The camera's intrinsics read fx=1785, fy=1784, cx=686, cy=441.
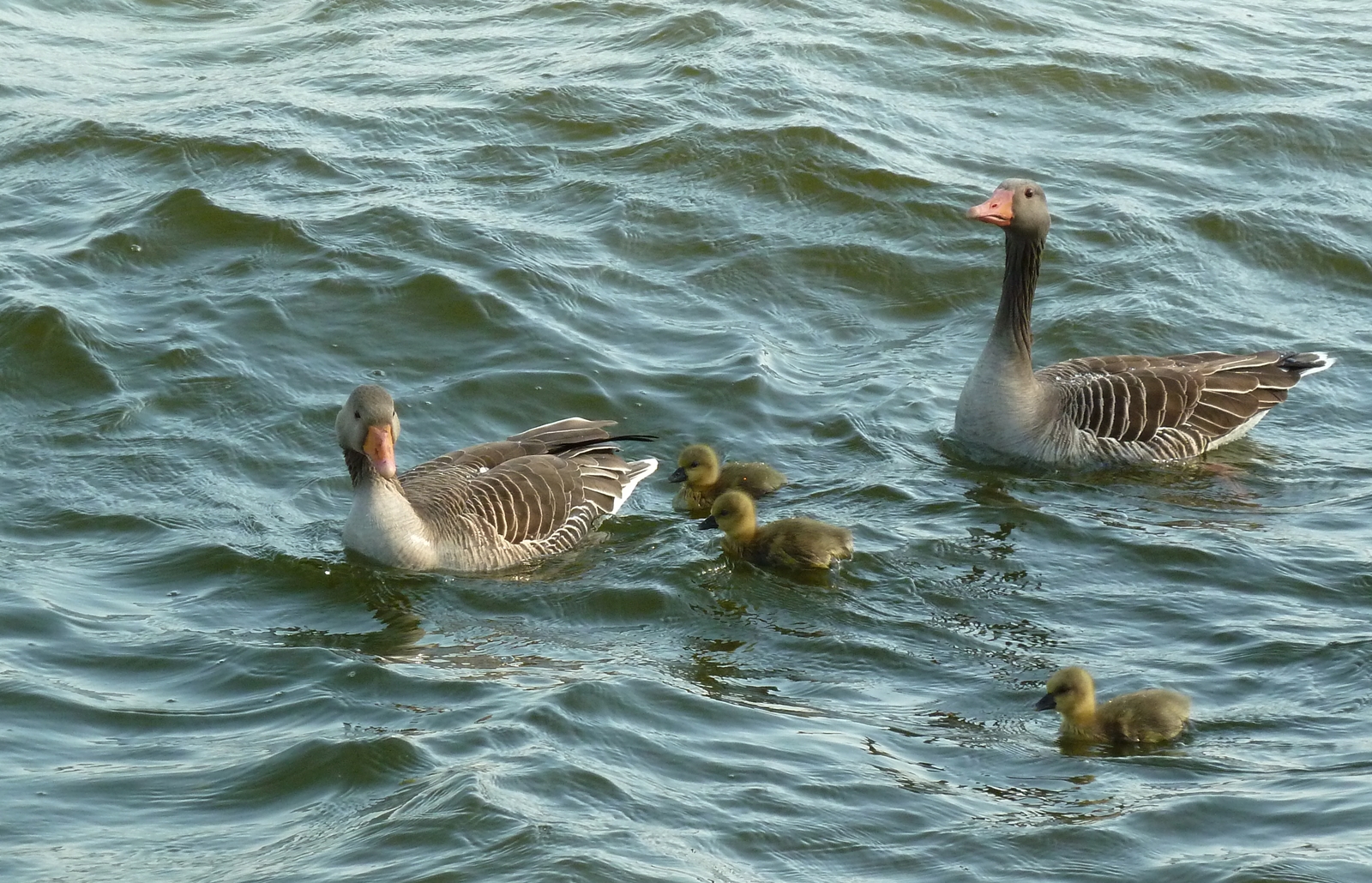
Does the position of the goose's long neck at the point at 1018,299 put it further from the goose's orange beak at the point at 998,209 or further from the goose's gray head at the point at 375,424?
the goose's gray head at the point at 375,424

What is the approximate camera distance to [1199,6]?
69.8ft

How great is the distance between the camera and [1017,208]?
38.4 ft

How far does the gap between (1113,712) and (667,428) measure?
497 cm

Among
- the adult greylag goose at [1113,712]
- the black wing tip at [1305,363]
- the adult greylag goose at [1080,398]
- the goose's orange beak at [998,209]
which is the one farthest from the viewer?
the black wing tip at [1305,363]

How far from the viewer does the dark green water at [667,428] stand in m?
7.03

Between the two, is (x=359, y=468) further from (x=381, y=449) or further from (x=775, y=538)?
(x=775, y=538)

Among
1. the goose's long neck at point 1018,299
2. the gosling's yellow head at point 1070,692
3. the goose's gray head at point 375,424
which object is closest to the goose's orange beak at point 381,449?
the goose's gray head at point 375,424

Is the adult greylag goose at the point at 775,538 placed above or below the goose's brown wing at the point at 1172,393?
below

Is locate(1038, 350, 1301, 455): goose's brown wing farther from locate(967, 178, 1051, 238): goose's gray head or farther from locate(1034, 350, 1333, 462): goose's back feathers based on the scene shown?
locate(967, 178, 1051, 238): goose's gray head

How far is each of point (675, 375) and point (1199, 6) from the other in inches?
459

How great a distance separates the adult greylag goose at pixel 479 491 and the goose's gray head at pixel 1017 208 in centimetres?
272

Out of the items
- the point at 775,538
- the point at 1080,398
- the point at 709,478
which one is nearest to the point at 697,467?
the point at 709,478

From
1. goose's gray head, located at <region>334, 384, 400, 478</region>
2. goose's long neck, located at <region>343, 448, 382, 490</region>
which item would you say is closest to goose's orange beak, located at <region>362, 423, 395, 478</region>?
goose's gray head, located at <region>334, 384, 400, 478</region>

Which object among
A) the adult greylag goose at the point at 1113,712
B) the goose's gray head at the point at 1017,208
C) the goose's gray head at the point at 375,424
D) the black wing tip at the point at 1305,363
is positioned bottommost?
the adult greylag goose at the point at 1113,712
